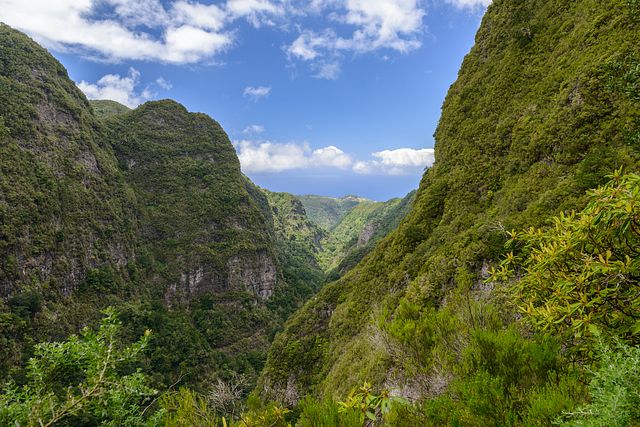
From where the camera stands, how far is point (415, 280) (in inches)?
738

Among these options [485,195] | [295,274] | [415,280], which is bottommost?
[295,274]

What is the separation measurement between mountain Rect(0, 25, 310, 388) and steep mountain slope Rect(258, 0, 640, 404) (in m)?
38.6

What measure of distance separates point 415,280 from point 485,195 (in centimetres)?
805

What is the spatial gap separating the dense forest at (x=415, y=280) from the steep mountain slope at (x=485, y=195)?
0.22 ft

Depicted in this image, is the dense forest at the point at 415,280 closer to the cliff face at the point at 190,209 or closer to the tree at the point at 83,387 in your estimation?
the tree at the point at 83,387

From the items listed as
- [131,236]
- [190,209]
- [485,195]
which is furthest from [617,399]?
[190,209]

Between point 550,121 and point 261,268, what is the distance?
98.6 meters

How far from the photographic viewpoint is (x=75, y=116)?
86688 mm

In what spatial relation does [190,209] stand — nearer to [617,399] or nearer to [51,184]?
Answer: [51,184]

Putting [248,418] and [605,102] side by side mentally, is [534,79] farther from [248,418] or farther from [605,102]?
[248,418]

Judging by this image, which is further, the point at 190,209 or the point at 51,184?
the point at 190,209

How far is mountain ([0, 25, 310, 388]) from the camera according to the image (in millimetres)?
61625

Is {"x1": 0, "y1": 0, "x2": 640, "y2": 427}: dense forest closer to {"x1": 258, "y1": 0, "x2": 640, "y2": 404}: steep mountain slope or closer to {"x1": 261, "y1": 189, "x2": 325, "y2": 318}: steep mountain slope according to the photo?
{"x1": 258, "y1": 0, "x2": 640, "y2": 404}: steep mountain slope

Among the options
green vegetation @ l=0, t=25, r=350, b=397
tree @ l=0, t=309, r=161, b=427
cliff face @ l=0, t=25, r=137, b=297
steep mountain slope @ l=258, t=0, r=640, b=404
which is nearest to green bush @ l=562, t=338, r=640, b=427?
steep mountain slope @ l=258, t=0, r=640, b=404
